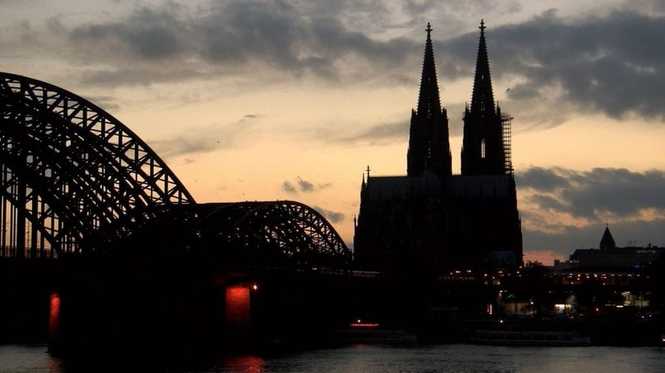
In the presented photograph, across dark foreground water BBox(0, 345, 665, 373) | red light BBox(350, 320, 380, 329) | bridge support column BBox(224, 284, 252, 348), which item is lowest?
dark foreground water BBox(0, 345, 665, 373)

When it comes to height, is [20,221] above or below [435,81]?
below

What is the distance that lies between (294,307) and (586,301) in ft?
185

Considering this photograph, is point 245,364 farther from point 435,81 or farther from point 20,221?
point 435,81

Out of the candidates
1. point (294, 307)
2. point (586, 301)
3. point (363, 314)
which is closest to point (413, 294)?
point (363, 314)

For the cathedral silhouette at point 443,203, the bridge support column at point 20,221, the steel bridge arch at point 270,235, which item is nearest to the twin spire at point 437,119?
the cathedral silhouette at point 443,203

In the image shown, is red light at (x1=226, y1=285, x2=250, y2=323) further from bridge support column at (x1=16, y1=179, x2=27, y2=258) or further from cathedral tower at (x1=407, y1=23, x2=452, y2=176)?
cathedral tower at (x1=407, y1=23, x2=452, y2=176)

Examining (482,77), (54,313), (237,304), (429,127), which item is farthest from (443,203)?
(54,313)

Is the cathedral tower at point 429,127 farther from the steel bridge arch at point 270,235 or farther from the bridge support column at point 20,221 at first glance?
the bridge support column at point 20,221

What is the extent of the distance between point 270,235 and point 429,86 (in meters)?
87.4

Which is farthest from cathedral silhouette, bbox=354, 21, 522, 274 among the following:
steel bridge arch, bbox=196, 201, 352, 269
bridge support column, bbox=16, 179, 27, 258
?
bridge support column, bbox=16, 179, 27, 258

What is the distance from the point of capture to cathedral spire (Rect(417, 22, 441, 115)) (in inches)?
7584

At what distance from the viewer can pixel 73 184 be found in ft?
289

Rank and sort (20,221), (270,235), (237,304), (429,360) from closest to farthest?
(20,221)
(429,360)
(237,304)
(270,235)

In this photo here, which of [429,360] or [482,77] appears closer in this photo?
[429,360]
